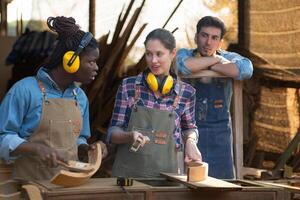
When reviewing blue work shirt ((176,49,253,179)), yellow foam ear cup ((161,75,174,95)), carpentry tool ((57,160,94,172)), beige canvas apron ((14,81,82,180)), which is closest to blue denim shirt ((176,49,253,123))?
blue work shirt ((176,49,253,179))

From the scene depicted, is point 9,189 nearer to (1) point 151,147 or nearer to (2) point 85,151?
(2) point 85,151

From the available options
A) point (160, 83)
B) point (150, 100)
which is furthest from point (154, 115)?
point (160, 83)

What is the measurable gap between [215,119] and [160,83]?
28.2 inches

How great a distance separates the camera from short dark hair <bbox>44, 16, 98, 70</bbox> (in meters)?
3.83

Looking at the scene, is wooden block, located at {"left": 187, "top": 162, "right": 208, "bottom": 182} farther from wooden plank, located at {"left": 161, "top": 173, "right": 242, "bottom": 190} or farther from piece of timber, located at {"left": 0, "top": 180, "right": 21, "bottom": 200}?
piece of timber, located at {"left": 0, "top": 180, "right": 21, "bottom": 200}

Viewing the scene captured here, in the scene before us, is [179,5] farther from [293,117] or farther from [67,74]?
[67,74]

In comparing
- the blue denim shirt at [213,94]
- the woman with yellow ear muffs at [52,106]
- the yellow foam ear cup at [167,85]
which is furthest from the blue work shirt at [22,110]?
the blue denim shirt at [213,94]

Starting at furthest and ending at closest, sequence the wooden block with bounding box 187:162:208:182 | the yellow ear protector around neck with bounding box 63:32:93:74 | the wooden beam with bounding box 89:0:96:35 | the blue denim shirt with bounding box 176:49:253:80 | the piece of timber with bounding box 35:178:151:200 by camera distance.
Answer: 1. the wooden beam with bounding box 89:0:96:35
2. the blue denim shirt with bounding box 176:49:253:80
3. the yellow ear protector around neck with bounding box 63:32:93:74
4. the wooden block with bounding box 187:162:208:182
5. the piece of timber with bounding box 35:178:151:200

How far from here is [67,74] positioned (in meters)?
3.84

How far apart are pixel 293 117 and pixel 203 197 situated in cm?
427

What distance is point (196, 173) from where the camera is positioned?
3.51 meters

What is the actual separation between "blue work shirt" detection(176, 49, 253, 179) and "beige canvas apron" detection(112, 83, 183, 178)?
53 centimetres

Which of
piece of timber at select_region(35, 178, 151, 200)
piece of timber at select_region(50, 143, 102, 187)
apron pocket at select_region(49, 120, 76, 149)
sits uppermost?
apron pocket at select_region(49, 120, 76, 149)

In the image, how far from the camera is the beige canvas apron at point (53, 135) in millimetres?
3723
